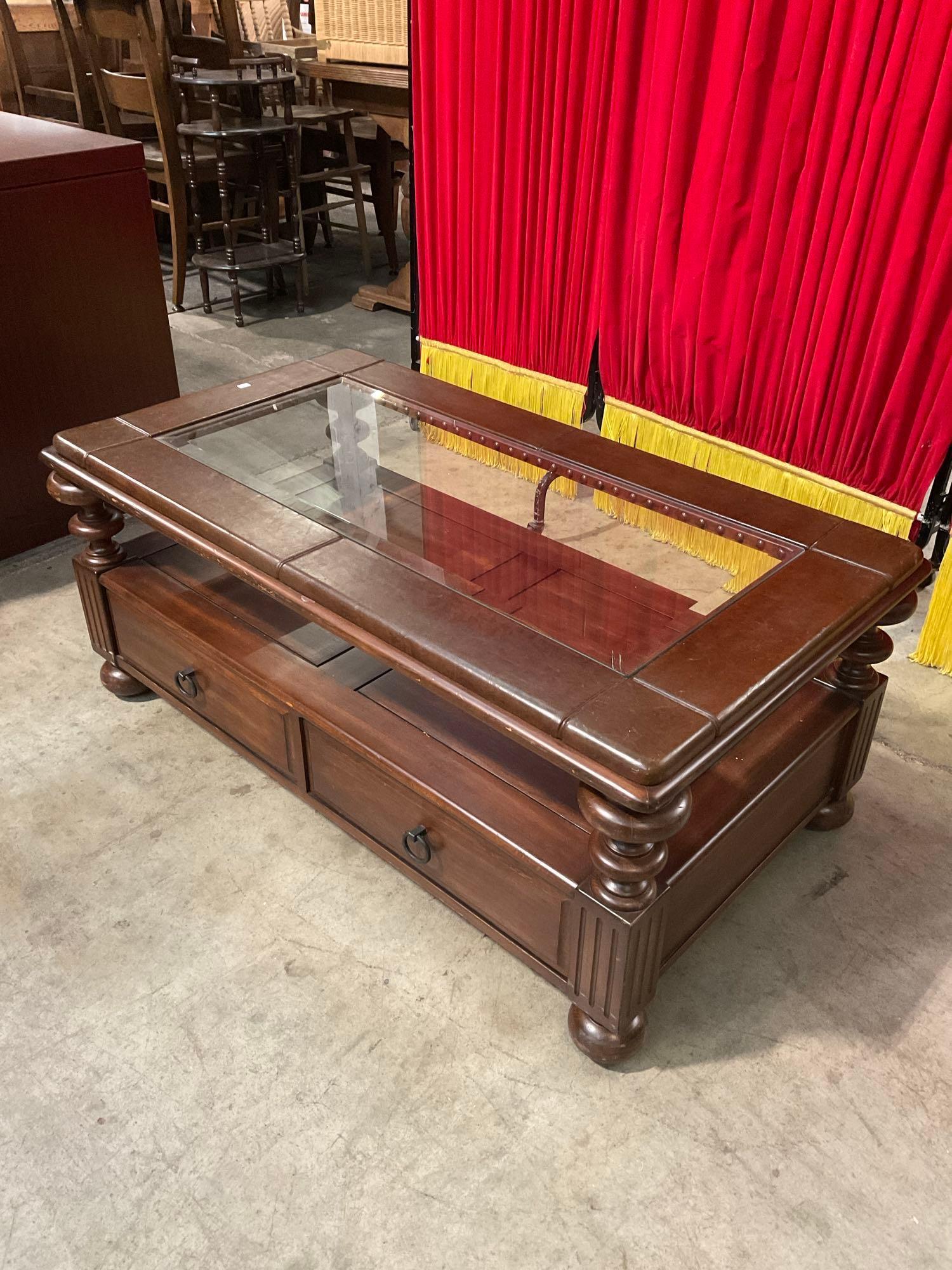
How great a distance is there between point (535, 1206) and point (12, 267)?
2.00 metres

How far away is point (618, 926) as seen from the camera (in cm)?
115

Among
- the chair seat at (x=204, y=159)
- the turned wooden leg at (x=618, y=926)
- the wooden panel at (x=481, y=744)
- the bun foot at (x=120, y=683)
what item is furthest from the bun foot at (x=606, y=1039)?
the chair seat at (x=204, y=159)

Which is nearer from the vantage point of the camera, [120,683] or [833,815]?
[833,815]

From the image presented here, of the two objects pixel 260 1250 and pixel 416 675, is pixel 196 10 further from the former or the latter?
pixel 260 1250

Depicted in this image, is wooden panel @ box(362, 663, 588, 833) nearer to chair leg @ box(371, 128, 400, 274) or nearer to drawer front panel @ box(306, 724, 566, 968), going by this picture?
drawer front panel @ box(306, 724, 566, 968)

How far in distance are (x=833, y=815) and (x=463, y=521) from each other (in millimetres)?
748

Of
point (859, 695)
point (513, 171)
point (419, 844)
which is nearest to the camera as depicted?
point (419, 844)

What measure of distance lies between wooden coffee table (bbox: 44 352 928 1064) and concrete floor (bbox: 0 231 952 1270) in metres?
0.10

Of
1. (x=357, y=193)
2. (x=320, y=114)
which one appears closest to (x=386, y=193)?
(x=357, y=193)

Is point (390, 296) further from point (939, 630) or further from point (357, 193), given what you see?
point (939, 630)

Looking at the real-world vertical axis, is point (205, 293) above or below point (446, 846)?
below

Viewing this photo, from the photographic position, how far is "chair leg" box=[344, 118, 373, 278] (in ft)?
12.8

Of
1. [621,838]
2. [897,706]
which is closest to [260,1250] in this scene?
[621,838]

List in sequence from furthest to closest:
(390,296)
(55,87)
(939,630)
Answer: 1. (55,87)
2. (390,296)
3. (939,630)
